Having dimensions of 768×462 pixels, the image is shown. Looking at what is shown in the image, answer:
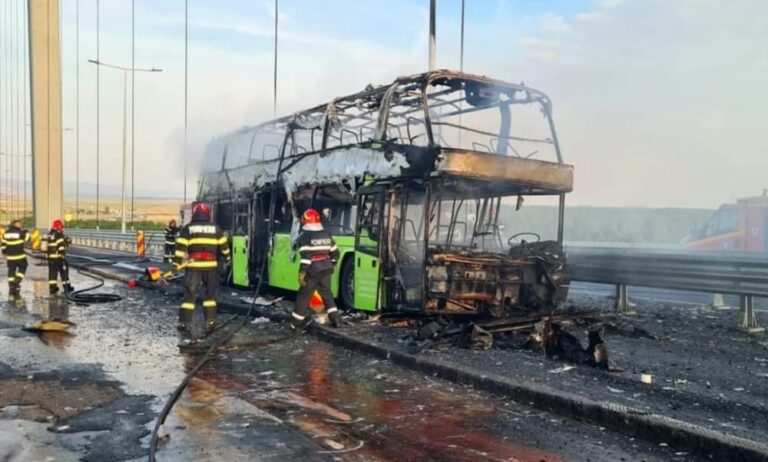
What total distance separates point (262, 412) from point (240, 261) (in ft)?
29.1

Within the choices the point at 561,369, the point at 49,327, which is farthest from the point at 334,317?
the point at 49,327

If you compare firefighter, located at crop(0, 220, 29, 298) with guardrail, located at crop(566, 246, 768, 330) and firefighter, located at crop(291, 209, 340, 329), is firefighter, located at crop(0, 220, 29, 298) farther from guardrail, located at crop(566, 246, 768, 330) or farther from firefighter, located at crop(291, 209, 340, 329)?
guardrail, located at crop(566, 246, 768, 330)

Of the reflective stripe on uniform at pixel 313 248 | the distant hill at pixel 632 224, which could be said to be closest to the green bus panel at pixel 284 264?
the reflective stripe on uniform at pixel 313 248

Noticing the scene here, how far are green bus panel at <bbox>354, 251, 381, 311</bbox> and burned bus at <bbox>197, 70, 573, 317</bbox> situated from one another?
0.02 m

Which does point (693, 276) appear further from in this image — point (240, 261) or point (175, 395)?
point (240, 261)

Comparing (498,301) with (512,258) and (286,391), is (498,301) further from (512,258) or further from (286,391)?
(286,391)

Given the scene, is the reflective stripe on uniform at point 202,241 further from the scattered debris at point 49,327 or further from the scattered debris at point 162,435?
the scattered debris at point 162,435

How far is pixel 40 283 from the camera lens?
55.9ft

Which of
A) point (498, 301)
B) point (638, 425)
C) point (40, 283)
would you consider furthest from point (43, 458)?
point (40, 283)

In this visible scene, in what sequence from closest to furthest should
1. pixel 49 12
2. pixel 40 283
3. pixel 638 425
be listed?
pixel 638 425 → pixel 40 283 → pixel 49 12

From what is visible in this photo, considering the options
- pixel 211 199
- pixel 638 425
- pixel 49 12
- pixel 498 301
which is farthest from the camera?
pixel 49 12

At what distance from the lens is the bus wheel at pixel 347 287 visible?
32.7ft

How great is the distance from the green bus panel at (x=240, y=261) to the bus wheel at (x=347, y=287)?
12.6 feet

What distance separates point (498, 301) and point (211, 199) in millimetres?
8532
